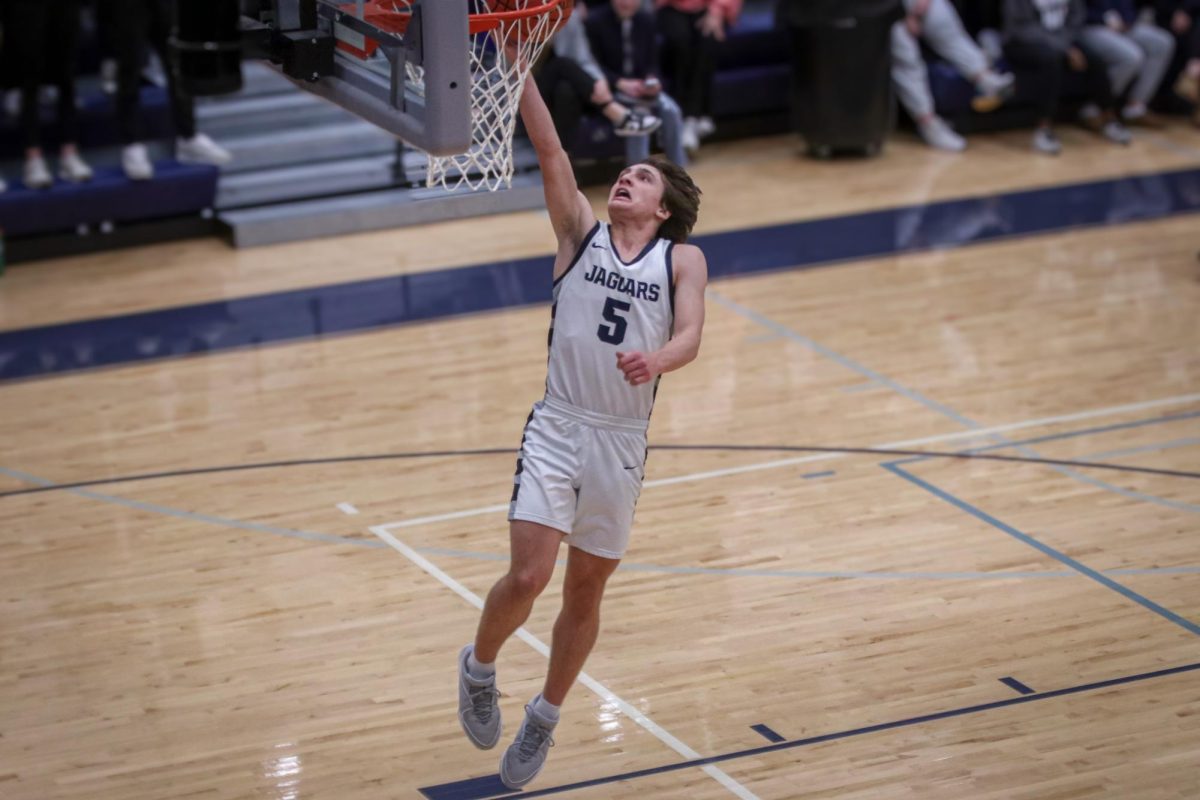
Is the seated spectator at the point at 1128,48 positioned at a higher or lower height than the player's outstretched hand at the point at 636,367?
lower

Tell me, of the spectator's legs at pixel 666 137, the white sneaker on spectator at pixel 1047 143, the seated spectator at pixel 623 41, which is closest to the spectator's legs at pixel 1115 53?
the white sneaker on spectator at pixel 1047 143

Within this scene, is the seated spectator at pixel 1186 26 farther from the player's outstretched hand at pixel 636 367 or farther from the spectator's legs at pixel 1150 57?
the player's outstretched hand at pixel 636 367

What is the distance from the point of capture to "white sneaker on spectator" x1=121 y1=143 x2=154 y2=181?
11008mm

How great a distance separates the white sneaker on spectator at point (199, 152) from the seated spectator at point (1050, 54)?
631 cm

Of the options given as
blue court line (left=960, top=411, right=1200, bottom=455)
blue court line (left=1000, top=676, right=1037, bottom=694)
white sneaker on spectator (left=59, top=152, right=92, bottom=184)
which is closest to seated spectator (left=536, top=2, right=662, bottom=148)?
white sneaker on spectator (left=59, top=152, right=92, bottom=184)

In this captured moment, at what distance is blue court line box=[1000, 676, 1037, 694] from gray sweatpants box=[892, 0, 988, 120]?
8341mm

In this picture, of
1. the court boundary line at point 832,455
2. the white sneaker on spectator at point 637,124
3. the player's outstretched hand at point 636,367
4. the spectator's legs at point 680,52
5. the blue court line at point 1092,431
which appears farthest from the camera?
the spectator's legs at point 680,52

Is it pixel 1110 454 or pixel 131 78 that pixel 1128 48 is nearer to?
pixel 1110 454

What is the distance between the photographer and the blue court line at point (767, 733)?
5.54 m

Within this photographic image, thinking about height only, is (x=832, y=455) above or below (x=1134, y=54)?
below

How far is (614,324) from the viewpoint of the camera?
16.2ft

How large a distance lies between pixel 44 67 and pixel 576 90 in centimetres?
353

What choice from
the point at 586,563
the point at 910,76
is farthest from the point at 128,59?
the point at 586,563

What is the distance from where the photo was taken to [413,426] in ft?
27.2
